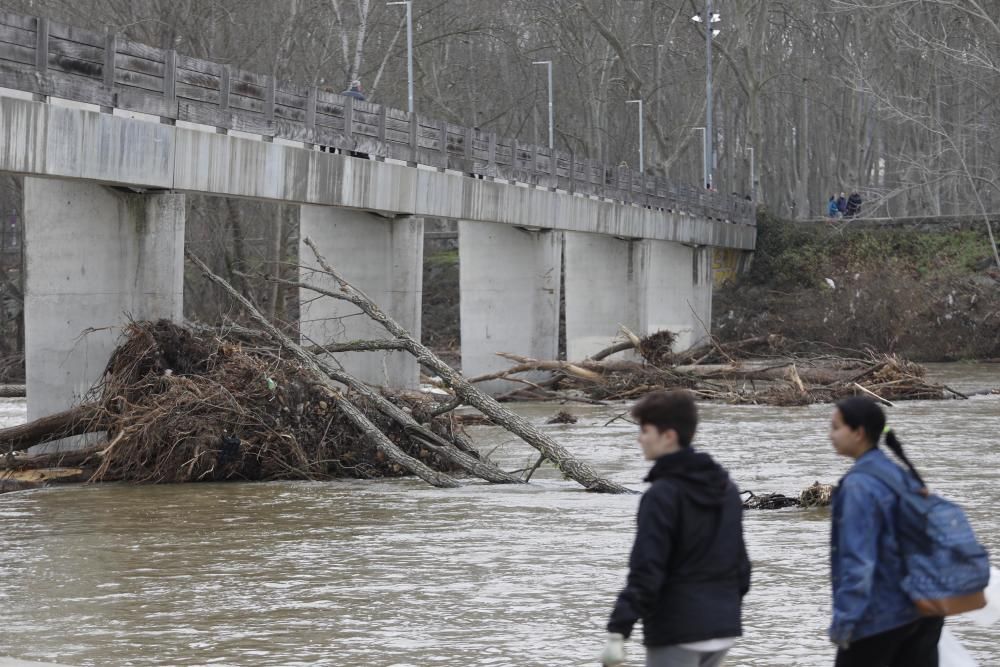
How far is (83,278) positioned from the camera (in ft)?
69.8

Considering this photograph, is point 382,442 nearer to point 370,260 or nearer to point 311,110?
point 311,110

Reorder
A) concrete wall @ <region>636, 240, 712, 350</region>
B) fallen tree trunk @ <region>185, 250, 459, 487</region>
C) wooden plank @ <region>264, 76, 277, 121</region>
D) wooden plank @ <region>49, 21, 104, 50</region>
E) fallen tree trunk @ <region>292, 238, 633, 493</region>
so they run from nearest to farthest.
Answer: fallen tree trunk @ <region>292, 238, 633, 493</region>, fallen tree trunk @ <region>185, 250, 459, 487</region>, wooden plank @ <region>49, 21, 104, 50</region>, wooden plank @ <region>264, 76, 277, 121</region>, concrete wall @ <region>636, 240, 712, 350</region>

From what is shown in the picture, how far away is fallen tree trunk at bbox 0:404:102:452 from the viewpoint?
18.6 m

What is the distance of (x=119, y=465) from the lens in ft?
59.7

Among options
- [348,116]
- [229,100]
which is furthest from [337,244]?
[229,100]

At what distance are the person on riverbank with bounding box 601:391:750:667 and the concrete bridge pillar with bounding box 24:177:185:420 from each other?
15.6 m

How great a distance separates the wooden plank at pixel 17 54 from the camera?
18797mm

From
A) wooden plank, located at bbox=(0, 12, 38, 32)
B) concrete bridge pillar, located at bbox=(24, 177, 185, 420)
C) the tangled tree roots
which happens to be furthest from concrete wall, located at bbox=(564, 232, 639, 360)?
wooden plank, located at bbox=(0, 12, 38, 32)

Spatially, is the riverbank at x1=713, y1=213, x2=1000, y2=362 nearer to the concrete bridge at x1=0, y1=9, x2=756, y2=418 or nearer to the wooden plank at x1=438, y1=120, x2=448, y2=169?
the concrete bridge at x1=0, y1=9, x2=756, y2=418

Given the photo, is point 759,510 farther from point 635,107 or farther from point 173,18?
point 635,107

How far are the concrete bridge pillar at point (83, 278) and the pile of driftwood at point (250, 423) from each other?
1.85 metres

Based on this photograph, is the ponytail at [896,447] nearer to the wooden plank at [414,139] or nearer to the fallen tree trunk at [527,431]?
the fallen tree trunk at [527,431]

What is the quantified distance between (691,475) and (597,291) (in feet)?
139

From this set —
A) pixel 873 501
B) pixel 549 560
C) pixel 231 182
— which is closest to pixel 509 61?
pixel 231 182
